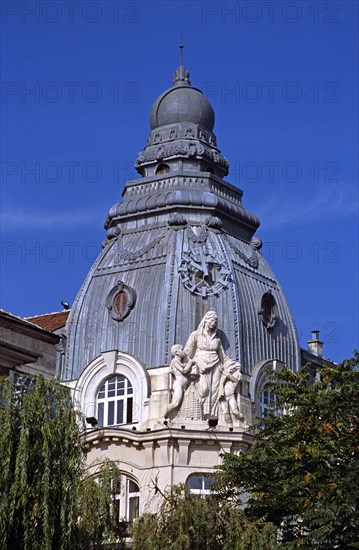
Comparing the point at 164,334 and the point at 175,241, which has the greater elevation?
the point at 175,241

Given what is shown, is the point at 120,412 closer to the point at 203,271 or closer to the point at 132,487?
the point at 132,487

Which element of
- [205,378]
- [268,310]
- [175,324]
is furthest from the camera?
[268,310]

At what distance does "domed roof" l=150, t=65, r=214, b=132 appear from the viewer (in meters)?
64.4

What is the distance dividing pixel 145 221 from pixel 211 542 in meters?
23.6

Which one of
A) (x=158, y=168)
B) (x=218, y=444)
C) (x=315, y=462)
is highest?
(x=158, y=168)

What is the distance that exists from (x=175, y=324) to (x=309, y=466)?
543 inches

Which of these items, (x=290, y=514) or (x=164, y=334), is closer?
(x=290, y=514)

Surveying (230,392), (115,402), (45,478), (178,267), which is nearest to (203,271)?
(178,267)

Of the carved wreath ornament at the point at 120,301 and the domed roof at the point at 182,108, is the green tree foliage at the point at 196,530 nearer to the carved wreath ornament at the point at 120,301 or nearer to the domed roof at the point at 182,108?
the carved wreath ornament at the point at 120,301

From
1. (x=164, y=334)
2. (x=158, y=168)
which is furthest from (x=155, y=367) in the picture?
(x=158, y=168)

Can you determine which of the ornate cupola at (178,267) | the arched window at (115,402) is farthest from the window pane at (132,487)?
the ornate cupola at (178,267)

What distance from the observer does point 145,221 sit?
61688 millimetres

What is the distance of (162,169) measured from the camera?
63531 mm

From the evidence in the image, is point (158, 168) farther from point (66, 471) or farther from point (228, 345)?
point (66, 471)
